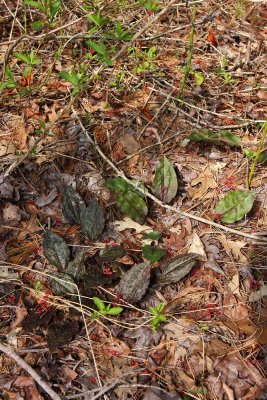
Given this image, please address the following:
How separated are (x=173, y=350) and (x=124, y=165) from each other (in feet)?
3.65

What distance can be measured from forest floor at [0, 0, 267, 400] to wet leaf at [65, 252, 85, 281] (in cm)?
1

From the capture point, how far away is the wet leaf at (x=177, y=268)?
204cm

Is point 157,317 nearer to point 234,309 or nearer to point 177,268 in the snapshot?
point 177,268

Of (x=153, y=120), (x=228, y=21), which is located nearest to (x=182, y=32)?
(x=228, y=21)

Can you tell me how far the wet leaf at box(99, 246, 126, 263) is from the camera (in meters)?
2.12

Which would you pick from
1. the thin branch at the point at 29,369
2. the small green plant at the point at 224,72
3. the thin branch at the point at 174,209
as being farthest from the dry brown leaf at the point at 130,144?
the thin branch at the point at 29,369

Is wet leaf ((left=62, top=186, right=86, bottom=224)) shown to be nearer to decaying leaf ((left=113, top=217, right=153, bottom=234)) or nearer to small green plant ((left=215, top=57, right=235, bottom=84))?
decaying leaf ((left=113, top=217, right=153, bottom=234))

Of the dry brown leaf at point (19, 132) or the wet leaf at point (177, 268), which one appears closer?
the wet leaf at point (177, 268)

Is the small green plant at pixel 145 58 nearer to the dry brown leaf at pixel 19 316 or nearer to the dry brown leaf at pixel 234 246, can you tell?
the dry brown leaf at pixel 234 246

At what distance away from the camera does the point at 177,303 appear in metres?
2.02

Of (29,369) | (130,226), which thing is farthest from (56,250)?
(29,369)

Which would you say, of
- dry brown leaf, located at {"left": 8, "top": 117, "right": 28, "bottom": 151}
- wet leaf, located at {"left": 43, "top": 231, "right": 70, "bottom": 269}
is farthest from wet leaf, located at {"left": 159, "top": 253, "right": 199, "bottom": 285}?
dry brown leaf, located at {"left": 8, "top": 117, "right": 28, "bottom": 151}

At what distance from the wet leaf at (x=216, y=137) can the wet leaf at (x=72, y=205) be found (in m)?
0.75

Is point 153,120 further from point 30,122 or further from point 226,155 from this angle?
point 30,122
